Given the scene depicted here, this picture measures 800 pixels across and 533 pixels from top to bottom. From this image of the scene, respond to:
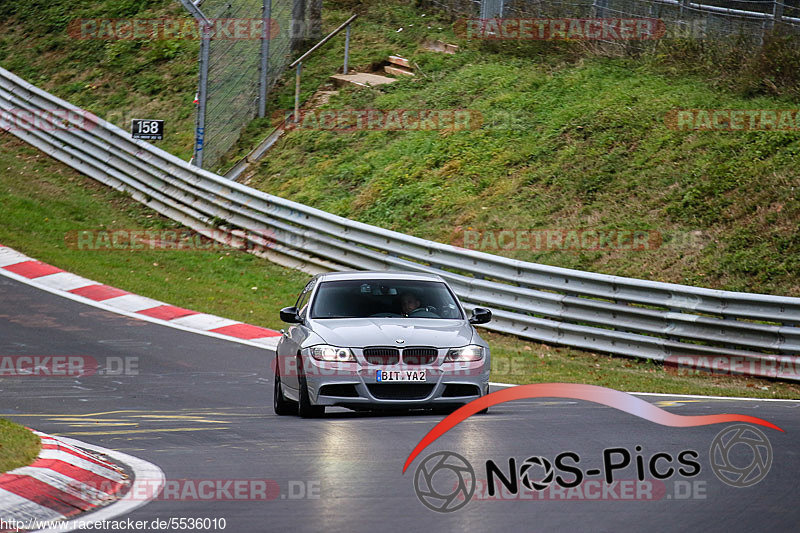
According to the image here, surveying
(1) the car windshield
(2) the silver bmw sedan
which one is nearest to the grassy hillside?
(1) the car windshield

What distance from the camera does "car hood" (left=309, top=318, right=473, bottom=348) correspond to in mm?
10406

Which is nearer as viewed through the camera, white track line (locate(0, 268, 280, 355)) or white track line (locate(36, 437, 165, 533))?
white track line (locate(36, 437, 165, 533))

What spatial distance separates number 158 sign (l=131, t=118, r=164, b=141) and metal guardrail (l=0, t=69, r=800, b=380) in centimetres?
111

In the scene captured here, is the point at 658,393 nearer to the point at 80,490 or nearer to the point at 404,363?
the point at 404,363

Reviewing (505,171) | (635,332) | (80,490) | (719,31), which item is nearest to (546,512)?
(80,490)

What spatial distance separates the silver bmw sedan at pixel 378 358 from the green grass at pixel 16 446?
292 centimetres

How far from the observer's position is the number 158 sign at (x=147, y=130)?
22578 millimetres

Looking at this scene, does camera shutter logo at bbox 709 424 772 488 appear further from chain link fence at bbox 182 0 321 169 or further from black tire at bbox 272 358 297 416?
chain link fence at bbox 182 0 321 169
